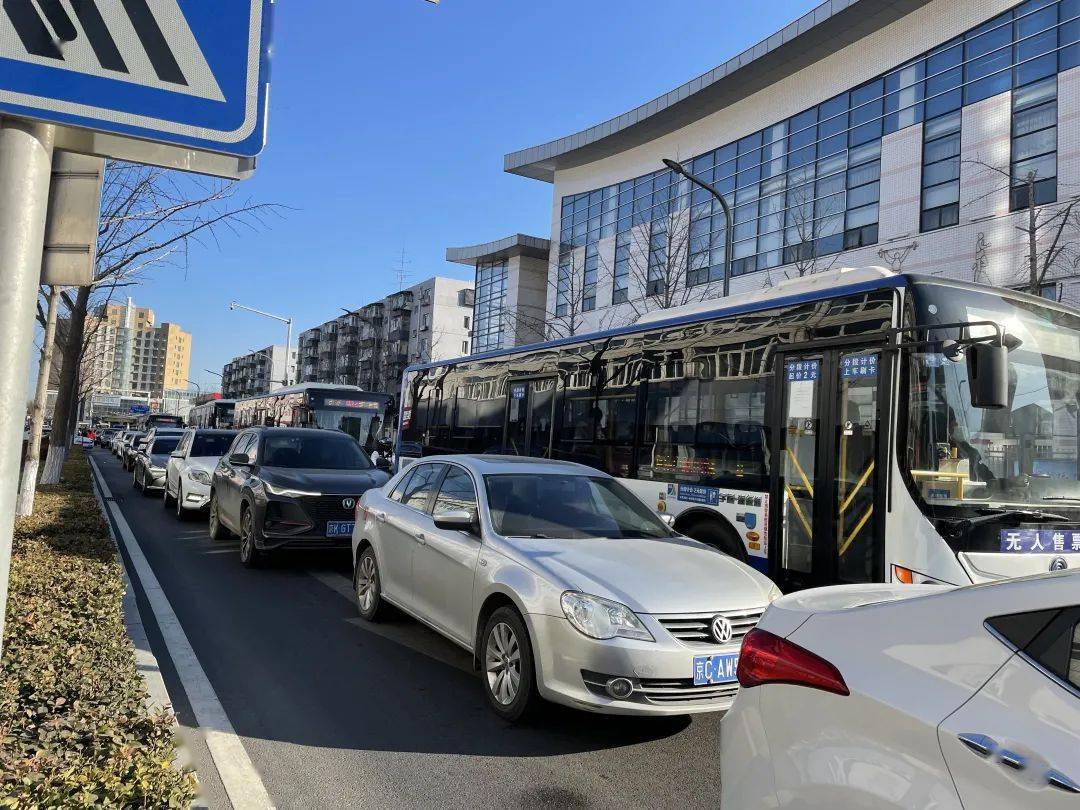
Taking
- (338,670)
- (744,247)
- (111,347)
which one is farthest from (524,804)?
(111,347)

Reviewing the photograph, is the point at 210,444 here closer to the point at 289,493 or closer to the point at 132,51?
the point at 289,493

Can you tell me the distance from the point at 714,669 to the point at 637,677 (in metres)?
0.43

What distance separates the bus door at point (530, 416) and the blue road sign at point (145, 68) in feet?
28.3

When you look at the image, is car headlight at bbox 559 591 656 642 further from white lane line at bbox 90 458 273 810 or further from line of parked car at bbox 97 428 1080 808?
white lane line at bbox 90 458 273 810

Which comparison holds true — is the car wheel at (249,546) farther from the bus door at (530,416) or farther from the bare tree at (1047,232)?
the bare tree at (1047,232)

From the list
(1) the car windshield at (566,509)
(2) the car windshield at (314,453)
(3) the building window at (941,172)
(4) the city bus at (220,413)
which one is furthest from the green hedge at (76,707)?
(4) the city bus at (220,413)

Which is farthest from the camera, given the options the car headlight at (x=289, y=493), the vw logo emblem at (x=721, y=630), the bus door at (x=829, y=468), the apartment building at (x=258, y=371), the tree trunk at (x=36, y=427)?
the apartment building at (x=258, y=371)

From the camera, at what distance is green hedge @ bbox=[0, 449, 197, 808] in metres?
2.75

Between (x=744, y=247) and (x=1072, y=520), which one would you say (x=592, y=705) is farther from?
(x=744, y=247)

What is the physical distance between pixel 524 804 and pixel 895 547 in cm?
347

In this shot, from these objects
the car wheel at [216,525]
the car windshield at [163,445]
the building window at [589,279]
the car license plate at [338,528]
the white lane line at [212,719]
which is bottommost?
the white lane line at [212,719]

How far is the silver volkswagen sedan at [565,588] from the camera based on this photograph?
4.28 metres

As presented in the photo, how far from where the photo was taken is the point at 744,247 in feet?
112

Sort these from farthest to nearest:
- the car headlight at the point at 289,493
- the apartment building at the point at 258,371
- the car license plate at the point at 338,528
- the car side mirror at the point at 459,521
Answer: the apartment building at the point at 258,371 < the car license plate at the point at 338,528 < the car headlight at the point at 289,493 < the car side mirror at the point at 459,521
